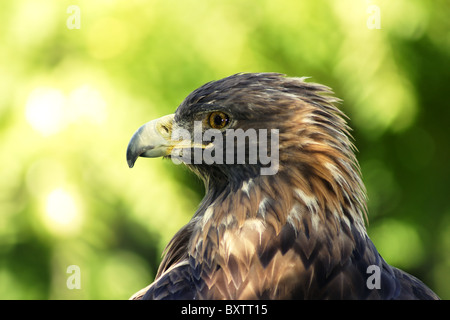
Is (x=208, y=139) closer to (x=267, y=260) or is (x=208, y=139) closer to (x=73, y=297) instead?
(x=267, y=260)

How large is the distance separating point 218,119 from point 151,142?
0.28 m

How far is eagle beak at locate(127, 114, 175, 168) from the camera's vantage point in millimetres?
2076

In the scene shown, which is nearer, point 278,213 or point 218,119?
point 278,213

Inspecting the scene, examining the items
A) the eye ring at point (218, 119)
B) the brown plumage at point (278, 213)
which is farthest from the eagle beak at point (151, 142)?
the eye ring at point (218, 119)

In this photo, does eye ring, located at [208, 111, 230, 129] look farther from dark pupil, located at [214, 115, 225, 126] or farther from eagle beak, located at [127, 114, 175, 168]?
eagle beak, located at [127, 114, 175, 168]

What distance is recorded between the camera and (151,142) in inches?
82.1

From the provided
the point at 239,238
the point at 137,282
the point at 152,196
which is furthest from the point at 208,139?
the point at 137,282

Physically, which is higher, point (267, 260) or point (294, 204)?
point (294, 204)

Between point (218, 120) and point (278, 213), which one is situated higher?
point (218, 120)

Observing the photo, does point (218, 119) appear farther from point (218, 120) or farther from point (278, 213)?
point (278, 213)

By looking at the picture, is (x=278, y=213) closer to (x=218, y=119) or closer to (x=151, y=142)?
(x=218, y=119)

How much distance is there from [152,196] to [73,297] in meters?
1.17

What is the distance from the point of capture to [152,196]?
5020 mm

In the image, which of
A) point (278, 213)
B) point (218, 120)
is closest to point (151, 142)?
point (218, 120)
